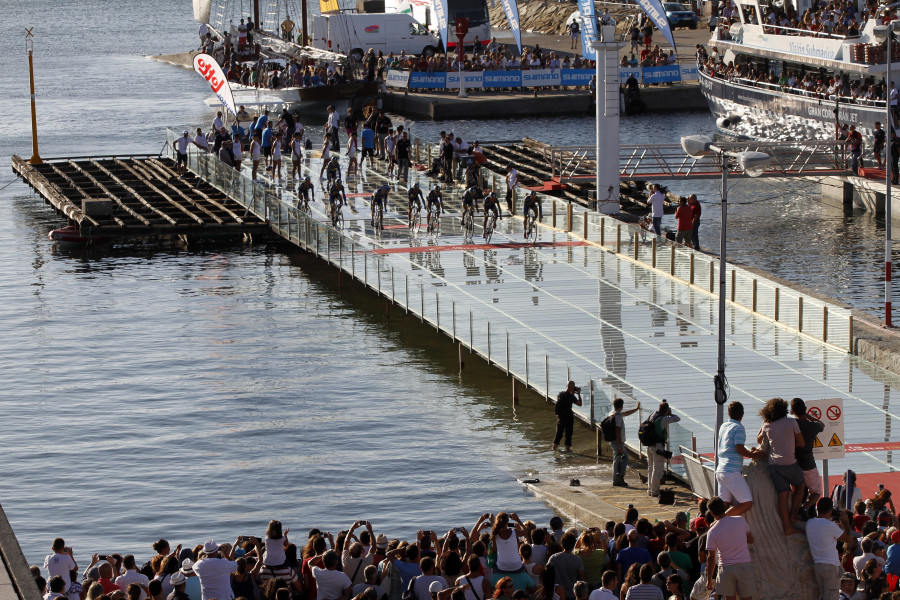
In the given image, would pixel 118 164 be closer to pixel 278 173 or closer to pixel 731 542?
pixel 278 173

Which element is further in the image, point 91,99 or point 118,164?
point 91,99

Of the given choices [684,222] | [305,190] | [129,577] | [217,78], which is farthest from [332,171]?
[129,577]

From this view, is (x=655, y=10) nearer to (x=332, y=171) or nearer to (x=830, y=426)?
(x=332, y=171)

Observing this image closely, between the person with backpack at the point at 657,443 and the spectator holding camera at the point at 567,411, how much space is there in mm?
3207

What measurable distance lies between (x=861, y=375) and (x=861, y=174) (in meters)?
26.9

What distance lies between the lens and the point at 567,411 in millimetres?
26781

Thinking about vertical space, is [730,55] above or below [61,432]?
above

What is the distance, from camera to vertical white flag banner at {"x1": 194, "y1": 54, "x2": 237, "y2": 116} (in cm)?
5188

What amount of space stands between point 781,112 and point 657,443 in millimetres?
42399

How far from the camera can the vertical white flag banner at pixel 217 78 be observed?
170 feet

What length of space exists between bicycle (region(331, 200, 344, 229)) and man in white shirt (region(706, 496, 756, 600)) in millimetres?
30852

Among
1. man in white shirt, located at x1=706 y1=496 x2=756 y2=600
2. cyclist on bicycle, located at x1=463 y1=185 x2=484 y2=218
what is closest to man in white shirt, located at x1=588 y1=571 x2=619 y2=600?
man in white shirt, located at x1=706 y1=496 x2=756 y2=600

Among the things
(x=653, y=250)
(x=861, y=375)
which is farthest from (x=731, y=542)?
(x=653, y=250)

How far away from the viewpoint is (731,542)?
12.8 meters
